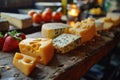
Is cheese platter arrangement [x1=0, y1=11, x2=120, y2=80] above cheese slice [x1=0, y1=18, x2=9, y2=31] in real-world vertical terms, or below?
below

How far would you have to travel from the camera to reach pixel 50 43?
944 mm

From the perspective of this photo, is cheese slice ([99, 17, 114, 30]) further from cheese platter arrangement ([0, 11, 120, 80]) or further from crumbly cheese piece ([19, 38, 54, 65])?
crumbly cheese piece ([19, 38, 54, 65])

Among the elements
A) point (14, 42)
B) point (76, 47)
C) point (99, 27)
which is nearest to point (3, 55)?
point (14, 42)

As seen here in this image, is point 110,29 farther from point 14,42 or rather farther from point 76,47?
point 14,42

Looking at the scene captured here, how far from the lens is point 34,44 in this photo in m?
0.92

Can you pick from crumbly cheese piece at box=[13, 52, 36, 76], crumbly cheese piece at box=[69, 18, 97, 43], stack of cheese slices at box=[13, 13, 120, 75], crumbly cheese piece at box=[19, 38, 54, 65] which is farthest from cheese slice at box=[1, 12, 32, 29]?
crumbly cheese piece at box=[13, 52, 36, 76]

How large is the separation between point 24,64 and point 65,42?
0.32 meters

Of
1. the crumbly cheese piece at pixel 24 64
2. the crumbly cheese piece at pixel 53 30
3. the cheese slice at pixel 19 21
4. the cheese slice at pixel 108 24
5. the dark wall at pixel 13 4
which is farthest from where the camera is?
the dark wall at pixel 13 4

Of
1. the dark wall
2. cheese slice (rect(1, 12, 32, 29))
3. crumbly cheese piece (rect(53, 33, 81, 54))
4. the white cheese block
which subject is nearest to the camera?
crumbly cheese piece (rect(53, 33, 81, 54))

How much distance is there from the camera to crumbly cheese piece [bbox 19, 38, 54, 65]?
34.9 inches

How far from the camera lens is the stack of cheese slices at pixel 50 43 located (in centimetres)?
84

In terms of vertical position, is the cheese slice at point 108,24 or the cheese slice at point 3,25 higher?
the cheese slice at point 3,25

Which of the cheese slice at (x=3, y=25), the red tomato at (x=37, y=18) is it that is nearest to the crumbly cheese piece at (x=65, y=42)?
the cheese slice at (x=3, y=25)

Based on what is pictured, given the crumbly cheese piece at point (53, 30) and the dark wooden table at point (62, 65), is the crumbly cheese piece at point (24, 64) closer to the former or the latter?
the dark wooden table at point (62, 65)
